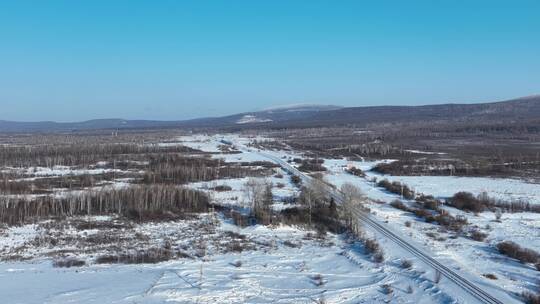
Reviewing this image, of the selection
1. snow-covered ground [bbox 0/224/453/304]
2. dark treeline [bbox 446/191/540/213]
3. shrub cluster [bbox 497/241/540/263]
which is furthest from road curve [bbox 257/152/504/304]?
dark treeline [bbox 446/191/540/213]

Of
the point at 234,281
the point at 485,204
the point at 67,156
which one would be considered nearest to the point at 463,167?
the point at 485,204

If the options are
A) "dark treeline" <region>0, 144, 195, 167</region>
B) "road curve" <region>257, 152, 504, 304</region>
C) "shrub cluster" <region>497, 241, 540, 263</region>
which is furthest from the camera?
"dark treeline" <region>0, 144, 195, 167</region>

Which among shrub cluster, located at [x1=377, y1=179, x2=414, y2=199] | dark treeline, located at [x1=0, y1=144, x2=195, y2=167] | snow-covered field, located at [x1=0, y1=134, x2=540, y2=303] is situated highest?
dark treeline, located at [x1=0, y1=144, x2=195, y2=167]

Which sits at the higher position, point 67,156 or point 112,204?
point 67,156

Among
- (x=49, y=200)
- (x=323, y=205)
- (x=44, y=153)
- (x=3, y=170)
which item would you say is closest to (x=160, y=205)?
(x=49, y=200)

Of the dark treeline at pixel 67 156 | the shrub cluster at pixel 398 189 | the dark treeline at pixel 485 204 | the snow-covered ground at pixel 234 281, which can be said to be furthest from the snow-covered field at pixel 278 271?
the dark treeline at pixel 67 156

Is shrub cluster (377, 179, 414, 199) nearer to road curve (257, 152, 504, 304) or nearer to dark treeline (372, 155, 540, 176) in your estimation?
road curve (257, 152, 504, 304)

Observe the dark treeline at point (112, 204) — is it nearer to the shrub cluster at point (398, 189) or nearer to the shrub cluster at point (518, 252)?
the shrub cluster at point (398, 189)

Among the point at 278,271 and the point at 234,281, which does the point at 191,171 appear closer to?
the point at 278,271
